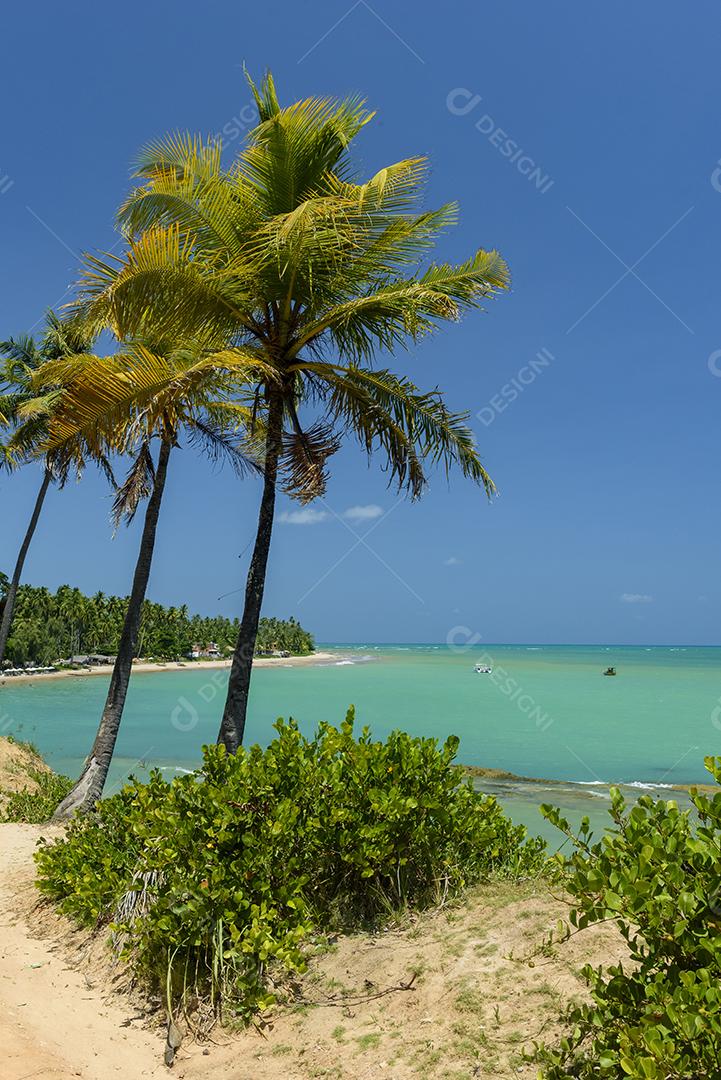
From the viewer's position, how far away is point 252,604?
25.2 feet

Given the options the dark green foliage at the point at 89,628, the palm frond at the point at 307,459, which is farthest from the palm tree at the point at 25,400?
the dark green foliage at the point at 89,628

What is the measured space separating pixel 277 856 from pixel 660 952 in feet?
9.15

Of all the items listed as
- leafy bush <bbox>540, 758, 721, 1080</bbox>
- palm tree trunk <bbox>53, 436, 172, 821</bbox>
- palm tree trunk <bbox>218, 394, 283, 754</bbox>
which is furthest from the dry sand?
palm tree trunk <bbox>53, 436, 172, 821</bbox>

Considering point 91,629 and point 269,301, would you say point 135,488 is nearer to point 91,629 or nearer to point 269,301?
point 269,301

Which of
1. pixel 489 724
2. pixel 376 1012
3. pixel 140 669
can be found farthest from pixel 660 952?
pixel 140 669

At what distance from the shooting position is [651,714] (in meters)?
38.4

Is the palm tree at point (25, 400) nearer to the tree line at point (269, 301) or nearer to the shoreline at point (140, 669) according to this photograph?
the tree line at point (269, 301)

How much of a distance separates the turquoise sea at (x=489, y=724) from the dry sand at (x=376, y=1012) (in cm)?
898

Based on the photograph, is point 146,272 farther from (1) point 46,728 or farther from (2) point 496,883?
(1) point 46,728

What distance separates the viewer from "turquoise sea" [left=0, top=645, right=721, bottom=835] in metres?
20.4

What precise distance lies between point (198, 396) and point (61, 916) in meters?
6.02

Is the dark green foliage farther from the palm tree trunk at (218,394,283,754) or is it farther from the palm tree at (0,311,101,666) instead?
the palm tree trunk at (218,394,283,754)

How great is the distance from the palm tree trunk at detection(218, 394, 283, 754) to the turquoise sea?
7.74 meters

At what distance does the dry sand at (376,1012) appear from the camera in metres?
3.51
